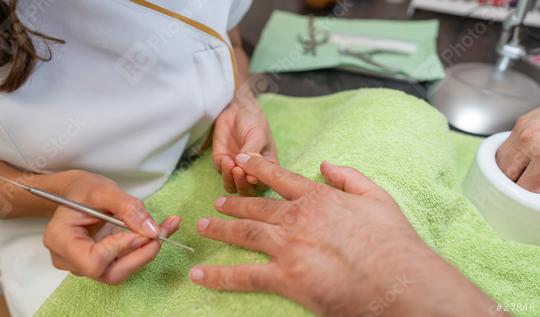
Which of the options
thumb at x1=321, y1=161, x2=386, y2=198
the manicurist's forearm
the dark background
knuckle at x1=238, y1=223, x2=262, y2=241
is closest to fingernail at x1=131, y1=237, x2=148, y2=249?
knuckle at x1=238, y1=223, x2=262, y2=241

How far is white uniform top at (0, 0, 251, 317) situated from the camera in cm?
58

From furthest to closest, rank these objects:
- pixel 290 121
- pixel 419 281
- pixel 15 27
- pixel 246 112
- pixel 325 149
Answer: pixel 290 121 < pixel 246 112 < pixel 325 149 < pixel 15 27 < pixel 419 281

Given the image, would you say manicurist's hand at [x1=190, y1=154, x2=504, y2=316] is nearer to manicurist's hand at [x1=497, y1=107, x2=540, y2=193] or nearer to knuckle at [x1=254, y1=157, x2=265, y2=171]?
knuckle at [x1=254, y1=157, x2=265, y2=171]

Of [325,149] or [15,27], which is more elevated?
[15,27]

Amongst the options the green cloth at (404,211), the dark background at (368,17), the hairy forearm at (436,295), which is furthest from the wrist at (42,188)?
the dark background at (368,17)

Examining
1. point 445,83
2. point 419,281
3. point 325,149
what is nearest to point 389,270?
point 419,281

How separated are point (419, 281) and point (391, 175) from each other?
0.19 metres

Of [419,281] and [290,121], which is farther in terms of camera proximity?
[290,121]

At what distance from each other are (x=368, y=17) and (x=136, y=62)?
947 mm

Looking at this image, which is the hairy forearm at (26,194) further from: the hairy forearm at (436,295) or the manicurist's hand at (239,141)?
the hairy forearm at (436,295)

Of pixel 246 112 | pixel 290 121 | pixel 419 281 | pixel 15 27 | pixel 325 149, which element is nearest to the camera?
pixel 419 281

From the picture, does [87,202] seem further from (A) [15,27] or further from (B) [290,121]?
(B) [290,121]

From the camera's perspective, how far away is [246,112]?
77cm

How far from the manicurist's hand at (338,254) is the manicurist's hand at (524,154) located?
24 centimetres
